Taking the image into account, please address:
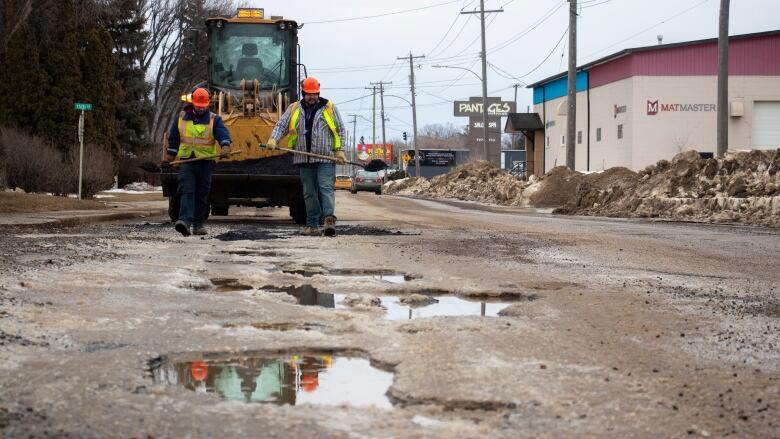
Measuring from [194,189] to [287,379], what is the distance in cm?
971

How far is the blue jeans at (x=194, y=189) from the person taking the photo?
1395 centimetres

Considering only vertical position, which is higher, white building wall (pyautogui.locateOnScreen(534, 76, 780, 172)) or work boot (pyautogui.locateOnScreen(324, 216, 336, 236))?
white building wall (pyautogui.locateOnScreen(534, 76, 780, 172))

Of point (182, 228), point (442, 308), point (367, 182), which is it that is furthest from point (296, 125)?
point (367, 182)

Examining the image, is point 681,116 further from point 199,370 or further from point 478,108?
point 478,108

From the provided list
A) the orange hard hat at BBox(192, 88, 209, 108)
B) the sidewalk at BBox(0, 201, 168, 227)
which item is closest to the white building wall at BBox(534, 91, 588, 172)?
the sidewalk at BBox(0, 201, 168, 227)

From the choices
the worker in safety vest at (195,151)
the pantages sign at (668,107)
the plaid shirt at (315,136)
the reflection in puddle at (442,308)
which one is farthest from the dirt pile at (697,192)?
the pantages sign at (668,107)

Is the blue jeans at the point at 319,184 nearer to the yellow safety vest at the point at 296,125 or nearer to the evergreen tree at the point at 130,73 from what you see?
the yellow safety vest at the point at 296,125

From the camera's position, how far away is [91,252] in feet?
35.3

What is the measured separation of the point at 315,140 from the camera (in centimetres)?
1361

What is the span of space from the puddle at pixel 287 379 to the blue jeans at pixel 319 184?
332 inches

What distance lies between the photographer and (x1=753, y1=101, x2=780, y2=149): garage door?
48562 mm

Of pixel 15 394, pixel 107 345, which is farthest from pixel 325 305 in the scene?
pixel 15 394

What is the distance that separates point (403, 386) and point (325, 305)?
2.64 metres

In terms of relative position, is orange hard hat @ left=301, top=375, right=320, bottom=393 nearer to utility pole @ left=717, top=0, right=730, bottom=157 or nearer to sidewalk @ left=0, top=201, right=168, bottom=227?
sidewalk @ left=0, top=201, right=168, bottom=227
